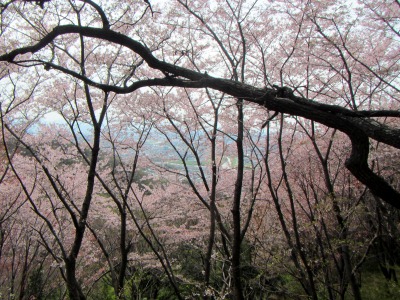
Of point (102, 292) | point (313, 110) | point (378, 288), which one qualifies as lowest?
point (102, 292)

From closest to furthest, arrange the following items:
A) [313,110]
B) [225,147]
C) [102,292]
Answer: [313,110] → [225,147] → [102,292]

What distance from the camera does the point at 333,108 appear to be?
9.08 feet

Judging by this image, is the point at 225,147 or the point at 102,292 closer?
the point at 225,147

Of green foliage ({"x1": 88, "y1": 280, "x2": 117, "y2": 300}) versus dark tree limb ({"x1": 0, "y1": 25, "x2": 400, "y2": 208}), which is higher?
dark tree limb ({"x1": 0, "y1": 25, "x2": 400, "y2": 208})

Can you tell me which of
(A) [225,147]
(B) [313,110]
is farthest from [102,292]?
(B) [313,110]

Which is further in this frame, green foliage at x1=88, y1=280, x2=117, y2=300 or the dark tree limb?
green foliage at x1=88, y1=280, x2=117, y2=300

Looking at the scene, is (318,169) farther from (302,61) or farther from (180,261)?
(180,261)

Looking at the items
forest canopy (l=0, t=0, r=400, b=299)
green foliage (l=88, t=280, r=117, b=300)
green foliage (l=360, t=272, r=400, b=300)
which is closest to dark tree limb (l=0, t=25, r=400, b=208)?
forest canopy (l=0, t=0, r=400, b=299)

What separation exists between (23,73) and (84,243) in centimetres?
780

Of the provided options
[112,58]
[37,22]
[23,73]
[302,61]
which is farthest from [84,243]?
[302,61]

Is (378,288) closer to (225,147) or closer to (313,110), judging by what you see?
(225,147)

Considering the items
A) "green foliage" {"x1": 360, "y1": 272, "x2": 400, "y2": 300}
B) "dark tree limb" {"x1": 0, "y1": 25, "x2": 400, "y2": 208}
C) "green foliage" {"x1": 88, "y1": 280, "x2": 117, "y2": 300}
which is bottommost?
"green foliage" {"x1": 88, "y1": 280, "x2": 117, "y2": 300}

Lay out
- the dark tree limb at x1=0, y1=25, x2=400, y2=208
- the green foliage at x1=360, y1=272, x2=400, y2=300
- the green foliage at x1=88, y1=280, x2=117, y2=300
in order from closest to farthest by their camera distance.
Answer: the dark tree limb at x1=0, y1=25, x2=400, y2=208 < the green foliage at x1=360, y1=272, x2=400, y2=300 < the green foliage at x1=88, y1=280, x2=117, y2=300

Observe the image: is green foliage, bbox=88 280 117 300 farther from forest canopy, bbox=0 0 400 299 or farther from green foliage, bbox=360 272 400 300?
green foliage, bbox=360 272 400 300
